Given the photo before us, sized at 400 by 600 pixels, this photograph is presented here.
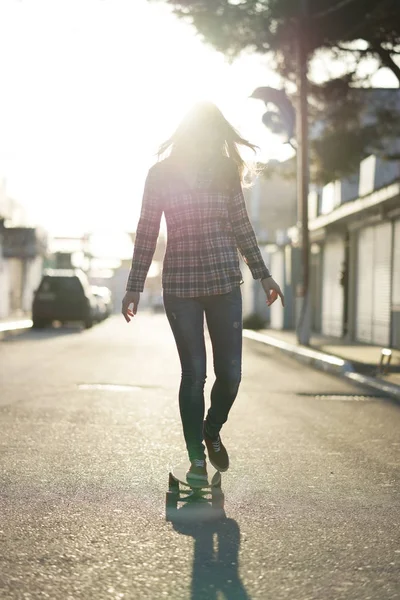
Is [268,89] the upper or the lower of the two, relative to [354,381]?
upper

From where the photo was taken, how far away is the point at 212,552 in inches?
152

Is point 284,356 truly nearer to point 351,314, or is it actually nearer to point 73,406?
point 351,314

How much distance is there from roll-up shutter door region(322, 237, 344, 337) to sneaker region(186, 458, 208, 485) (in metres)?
23.2

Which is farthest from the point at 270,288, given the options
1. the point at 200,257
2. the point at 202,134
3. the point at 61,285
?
the point at 61,285

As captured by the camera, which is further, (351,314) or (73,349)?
(351,314)

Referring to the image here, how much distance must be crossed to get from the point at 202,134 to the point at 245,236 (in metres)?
0.57

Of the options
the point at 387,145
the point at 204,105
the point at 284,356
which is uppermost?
the point at 387,145

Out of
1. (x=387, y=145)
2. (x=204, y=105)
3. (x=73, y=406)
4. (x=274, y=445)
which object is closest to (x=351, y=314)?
(x=387, y=145)

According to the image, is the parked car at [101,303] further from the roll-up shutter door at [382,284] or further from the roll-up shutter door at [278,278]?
the roll-up shutter door at [382,284]

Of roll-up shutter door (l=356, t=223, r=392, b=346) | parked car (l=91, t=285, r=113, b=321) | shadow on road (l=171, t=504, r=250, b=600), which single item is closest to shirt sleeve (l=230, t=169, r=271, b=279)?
shadow on road (l=171, t=504, r=250, b=600)

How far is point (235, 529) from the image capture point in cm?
427

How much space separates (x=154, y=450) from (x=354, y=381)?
22.4 ft

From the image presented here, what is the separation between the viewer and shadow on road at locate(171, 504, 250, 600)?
3.35 metres

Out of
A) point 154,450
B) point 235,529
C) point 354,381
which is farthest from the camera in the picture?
point 354,381
